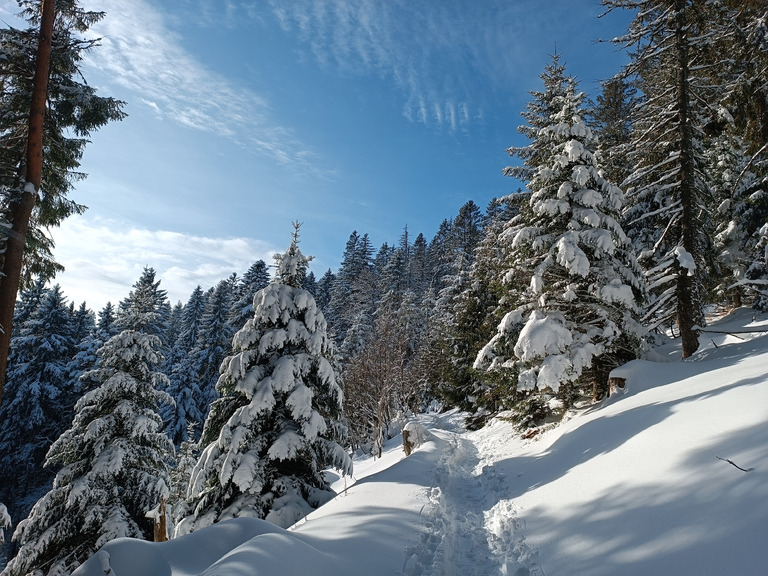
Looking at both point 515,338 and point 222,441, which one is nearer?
point 222,441

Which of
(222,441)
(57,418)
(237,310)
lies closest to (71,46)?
(222,441)

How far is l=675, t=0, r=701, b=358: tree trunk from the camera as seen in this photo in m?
11.5

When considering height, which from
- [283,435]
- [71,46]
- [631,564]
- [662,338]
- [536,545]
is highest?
[71,46]

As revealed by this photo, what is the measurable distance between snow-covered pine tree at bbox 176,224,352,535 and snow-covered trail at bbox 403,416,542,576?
2.95 m

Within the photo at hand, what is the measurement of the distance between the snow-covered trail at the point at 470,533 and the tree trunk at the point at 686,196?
6.96 meters

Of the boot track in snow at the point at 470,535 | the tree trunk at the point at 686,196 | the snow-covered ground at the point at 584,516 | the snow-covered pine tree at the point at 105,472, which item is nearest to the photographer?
the snow-covered ground at the point at 584,516

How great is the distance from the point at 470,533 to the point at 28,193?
1058 centimetres

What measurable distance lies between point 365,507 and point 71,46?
38.2 feet

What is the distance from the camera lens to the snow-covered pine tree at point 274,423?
9312mm

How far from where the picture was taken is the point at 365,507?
23.6 feet

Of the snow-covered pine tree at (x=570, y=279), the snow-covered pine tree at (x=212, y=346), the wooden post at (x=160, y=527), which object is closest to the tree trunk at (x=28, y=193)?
the wooden post at (x=160, y=527)

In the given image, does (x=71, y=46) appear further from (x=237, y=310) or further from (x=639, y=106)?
(x=237, y=310)

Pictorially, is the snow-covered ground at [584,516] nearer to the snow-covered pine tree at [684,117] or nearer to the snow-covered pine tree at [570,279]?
the snow-covered pine tree at [570,279]

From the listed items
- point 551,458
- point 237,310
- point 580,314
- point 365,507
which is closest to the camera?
point 365,507
